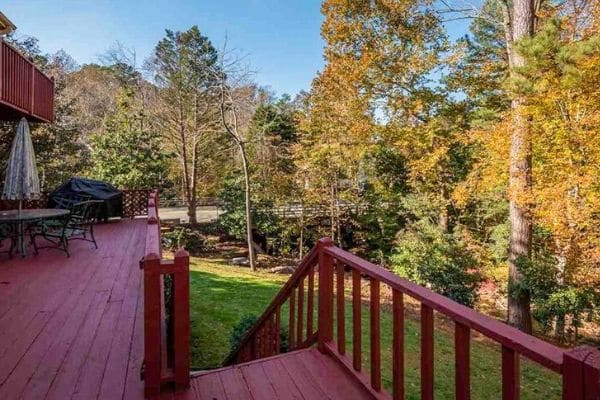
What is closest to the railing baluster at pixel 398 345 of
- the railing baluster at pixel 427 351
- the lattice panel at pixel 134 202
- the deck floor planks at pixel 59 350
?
the railing baluster at pixel 427 351

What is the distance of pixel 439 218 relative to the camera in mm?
14633

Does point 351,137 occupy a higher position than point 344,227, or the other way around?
point 351,137

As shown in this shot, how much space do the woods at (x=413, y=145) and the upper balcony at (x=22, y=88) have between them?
5.97m

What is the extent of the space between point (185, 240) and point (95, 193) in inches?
276

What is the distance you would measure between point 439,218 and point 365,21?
762cm

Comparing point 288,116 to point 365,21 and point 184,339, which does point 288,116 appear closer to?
point 365,21

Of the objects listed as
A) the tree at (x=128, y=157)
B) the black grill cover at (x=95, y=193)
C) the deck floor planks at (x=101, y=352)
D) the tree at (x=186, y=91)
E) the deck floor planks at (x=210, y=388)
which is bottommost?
the deck floor planks at (x=210, y=388)

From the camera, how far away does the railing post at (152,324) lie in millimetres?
2139

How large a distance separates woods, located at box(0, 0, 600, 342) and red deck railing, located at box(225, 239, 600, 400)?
21.0 feet


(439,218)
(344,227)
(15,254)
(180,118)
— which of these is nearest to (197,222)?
(180,118)

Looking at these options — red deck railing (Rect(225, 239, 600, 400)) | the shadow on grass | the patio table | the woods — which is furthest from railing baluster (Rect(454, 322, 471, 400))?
the woods

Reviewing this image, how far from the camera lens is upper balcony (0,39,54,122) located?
6398 mm

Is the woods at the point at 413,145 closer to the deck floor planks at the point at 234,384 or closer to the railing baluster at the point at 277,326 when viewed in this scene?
the railing baluster at the point at 277,326

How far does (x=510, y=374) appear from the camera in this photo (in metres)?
1.34
